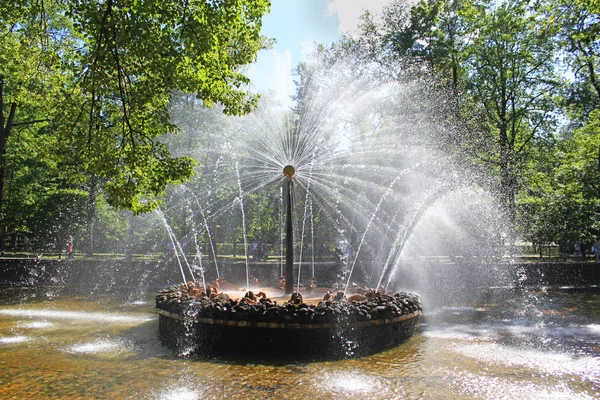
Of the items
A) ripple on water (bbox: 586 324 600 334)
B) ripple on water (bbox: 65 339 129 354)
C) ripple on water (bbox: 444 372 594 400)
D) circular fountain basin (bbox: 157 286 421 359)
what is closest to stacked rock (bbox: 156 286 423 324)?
circular fountain basin (bbox: 157 286 421 359)

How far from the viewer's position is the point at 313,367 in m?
6.62

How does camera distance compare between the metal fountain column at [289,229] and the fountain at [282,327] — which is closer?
the fountain at [282,327]

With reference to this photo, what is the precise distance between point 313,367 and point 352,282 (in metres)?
11.0

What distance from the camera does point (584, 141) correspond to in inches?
882

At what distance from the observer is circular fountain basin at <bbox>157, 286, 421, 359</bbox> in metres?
7.25

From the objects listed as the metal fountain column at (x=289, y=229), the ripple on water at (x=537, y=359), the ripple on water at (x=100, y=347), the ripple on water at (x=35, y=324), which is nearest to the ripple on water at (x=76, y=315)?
the ripple on water at (x=35, y=324)

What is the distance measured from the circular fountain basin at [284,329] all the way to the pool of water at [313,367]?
0.36m

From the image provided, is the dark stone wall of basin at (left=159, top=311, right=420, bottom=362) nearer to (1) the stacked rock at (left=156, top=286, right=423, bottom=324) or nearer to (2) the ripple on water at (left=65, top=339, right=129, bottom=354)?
(1) the stacked rock at (left=156, top=286, right=423, bottom=324)

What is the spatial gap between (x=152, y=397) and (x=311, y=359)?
107 inches

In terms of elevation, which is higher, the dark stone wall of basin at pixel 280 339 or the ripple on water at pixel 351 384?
the dark stone wall of basin at pixel 280 339

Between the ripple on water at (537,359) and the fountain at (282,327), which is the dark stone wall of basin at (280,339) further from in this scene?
the ripple on water at (537,359)

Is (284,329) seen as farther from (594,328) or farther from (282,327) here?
(594,328)

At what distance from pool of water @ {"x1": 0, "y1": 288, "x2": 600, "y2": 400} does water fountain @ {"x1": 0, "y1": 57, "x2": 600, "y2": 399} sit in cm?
4

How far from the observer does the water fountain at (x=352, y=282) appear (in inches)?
232
